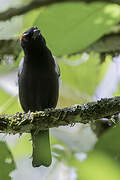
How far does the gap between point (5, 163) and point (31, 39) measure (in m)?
1.12

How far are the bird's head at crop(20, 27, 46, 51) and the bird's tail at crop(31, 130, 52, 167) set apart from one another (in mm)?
648

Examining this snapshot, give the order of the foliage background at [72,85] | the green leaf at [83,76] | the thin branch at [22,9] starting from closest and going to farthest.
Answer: the foliage background at [72,85], the thin branch at [22,9], the green leaf at [83,76]

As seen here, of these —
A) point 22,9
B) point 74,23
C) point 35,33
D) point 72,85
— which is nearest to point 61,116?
point 74,23

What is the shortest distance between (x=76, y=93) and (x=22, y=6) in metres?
1.05

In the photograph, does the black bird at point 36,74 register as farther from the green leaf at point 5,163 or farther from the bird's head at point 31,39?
the green leaf at point 5,163

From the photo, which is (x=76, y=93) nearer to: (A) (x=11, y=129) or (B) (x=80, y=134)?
(B) (x=80, y=134)

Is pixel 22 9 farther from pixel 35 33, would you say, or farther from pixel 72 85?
pixel 72 85

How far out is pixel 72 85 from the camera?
3.09 m

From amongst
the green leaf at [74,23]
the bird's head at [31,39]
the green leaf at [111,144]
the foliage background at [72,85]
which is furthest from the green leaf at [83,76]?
the green leaf at [111,144]

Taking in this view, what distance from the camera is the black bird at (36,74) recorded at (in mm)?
2334

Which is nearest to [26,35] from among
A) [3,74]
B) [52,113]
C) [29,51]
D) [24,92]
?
[29,51]

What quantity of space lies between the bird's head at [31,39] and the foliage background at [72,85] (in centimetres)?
7

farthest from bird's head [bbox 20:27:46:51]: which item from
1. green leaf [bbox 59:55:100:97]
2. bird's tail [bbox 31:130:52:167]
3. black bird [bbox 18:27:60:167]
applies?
green leaf [bbox 59:55:100:97]

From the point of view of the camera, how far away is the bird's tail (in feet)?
6.14
